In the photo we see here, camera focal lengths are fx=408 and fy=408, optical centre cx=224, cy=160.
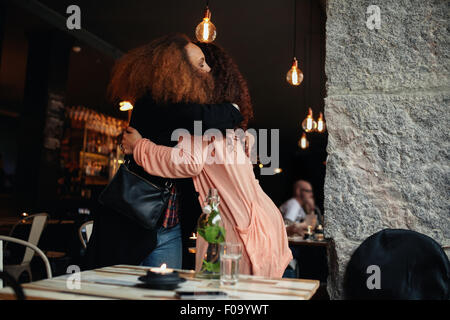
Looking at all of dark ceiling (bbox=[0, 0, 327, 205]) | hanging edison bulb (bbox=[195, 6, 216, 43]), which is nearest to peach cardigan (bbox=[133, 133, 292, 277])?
hanging edison bulb (bbox=[195, 6, 216, 43])

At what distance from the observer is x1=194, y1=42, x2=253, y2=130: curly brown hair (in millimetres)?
1876

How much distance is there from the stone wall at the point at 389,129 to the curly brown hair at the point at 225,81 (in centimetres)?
41

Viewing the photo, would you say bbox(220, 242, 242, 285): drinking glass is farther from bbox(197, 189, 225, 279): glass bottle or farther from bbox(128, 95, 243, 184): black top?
bbox(128, 95, 243, 184): black top

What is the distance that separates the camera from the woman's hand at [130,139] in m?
1.75

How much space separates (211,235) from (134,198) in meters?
0.38

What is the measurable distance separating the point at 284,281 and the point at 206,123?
696mm

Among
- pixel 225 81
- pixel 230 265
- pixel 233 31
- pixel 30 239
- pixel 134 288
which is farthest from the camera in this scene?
pixel 233 31

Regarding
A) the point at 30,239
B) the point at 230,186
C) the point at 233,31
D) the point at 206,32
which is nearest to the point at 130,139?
the point at 230,186

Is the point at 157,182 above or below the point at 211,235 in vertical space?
above

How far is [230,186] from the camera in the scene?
5.60 ft

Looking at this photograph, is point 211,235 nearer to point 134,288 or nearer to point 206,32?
point 134,288

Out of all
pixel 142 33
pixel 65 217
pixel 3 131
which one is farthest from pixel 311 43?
pixel 3 131

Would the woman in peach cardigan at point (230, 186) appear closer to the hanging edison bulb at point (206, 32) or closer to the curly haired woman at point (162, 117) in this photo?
the curly haired woman at point (162, 117)

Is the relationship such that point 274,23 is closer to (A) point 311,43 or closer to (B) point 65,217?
(A) point 311,43
